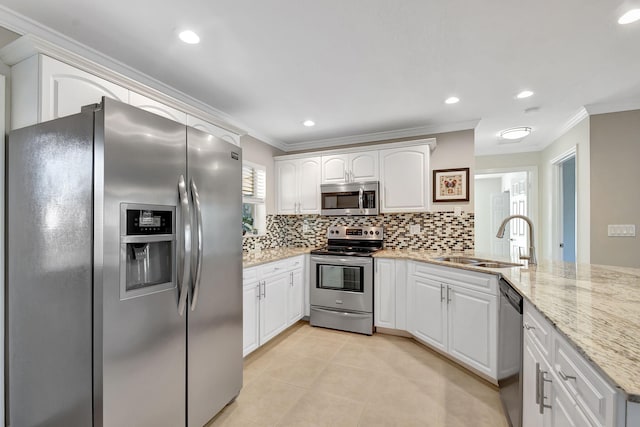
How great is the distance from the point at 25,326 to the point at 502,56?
3195 mm

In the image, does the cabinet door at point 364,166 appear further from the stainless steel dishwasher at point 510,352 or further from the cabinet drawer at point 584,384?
the cabinet drawer at point 584,384

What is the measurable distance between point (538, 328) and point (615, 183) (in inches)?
104

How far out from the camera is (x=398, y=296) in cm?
311

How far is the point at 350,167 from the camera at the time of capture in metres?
3.66

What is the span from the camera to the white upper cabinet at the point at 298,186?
387 cm

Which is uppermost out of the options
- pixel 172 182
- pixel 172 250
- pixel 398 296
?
pixel 172 182

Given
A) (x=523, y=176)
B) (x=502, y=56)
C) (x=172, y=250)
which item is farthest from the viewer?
(x=523, y=176)

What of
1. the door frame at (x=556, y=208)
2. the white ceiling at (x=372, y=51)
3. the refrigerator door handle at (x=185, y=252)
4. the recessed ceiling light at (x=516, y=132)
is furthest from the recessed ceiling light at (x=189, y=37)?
the door frame at (x=556, y=208)

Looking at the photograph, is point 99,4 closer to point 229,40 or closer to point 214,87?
point 229,40

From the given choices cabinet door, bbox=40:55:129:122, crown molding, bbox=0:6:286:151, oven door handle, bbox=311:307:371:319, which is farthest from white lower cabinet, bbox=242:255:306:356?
cabinet door, bbox=40:55:129:122

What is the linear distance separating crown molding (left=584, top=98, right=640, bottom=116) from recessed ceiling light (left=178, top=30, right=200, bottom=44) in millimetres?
3598

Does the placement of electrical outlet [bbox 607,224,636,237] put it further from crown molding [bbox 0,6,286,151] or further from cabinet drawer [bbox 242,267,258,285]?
crown molding [bbox 0,6,286,151]

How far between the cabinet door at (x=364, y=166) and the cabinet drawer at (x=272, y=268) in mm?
1365

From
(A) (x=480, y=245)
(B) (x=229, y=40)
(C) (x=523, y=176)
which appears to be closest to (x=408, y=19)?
(B) (x=229, y=40)
